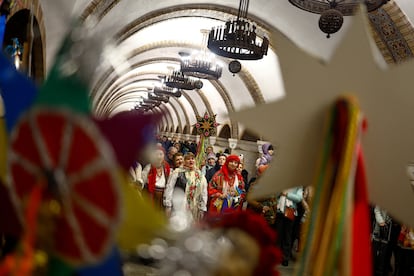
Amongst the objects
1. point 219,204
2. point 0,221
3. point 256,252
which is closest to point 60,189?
point 0,221

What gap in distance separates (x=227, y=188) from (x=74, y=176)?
232 inches

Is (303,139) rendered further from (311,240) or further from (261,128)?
(311,240)

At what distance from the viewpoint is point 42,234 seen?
0.90 m

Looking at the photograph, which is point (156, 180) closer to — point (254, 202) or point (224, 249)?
point (254, 202)

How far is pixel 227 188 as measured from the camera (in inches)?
264

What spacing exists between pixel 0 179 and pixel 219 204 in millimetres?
5663

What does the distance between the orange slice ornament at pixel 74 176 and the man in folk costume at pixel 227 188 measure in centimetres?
573

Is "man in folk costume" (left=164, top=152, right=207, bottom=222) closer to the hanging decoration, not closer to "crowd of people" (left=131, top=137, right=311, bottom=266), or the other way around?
"crowd of people" (left=131, top=137, right=311, bottom=266)

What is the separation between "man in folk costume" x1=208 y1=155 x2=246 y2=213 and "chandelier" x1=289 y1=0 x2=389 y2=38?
7.38 feet

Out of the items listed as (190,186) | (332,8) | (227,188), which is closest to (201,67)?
(227,188)

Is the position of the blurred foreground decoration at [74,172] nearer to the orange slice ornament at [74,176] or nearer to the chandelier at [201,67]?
the orange slice ornament at [74,176]

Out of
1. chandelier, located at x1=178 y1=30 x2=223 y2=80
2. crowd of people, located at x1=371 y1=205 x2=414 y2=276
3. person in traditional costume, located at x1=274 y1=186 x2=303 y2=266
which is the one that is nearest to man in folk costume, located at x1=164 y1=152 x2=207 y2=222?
person in traditional costume, located at x1=274 y1=186 x2=303 y2=266

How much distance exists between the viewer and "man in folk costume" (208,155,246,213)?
21.8ft

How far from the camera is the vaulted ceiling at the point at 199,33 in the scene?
2186 mm
